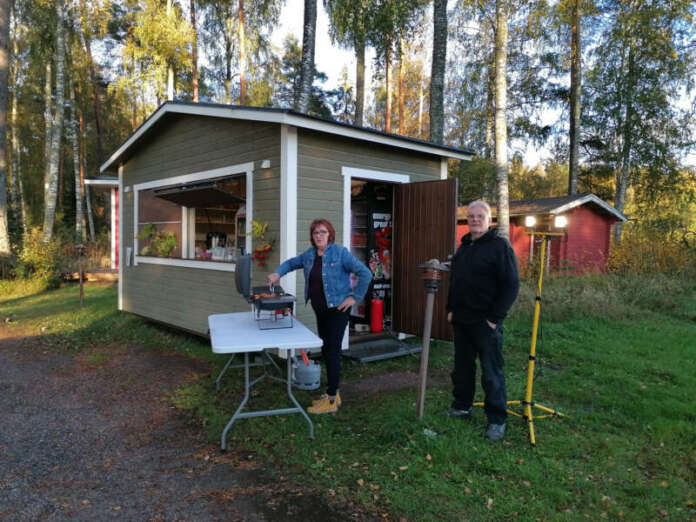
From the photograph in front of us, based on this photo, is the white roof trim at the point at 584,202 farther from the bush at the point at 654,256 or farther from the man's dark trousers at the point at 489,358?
the man's dark trousers at the point at 489,358

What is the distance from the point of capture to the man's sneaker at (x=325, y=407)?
12.9ft

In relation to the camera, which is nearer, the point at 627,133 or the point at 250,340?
the point at 250,340

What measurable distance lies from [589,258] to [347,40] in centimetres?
1038

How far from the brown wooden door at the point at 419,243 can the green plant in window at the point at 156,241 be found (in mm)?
3485

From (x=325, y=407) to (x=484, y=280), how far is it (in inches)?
68.7

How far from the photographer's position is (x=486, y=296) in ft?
10.8

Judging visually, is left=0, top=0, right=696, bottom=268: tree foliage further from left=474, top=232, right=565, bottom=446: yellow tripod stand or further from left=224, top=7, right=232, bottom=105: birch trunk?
left=474, top=232, right=565, bottom=446: yellow tripod stand

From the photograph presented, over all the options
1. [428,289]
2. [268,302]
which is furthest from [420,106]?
[268,302]

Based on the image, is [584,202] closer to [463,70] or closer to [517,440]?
[463,70]

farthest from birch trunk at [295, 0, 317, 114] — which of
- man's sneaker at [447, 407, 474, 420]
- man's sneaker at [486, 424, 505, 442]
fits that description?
man's sneaker at [486, 424, 505, 442]

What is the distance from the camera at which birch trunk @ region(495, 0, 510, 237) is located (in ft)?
29.8

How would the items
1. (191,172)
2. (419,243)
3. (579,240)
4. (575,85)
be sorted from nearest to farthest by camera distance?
(419,243)
(191,172)
(575,85)
(579,240)

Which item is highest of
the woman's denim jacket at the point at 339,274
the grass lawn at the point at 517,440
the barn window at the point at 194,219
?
the barn window at the point at 194,219

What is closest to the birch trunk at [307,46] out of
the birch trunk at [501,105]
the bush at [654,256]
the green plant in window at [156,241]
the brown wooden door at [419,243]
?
the birch trunk at [501,105]
